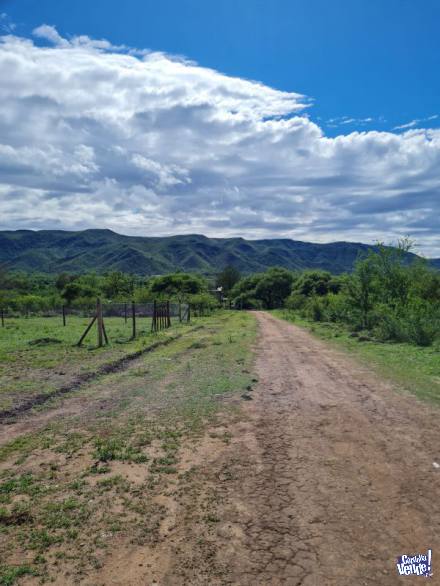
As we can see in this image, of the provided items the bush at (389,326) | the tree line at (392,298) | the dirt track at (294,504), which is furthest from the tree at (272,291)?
the dirt track at (294,504)

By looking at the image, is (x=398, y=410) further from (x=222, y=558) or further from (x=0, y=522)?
(x=0, y=522)

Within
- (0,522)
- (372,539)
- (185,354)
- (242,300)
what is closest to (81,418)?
(0,522)

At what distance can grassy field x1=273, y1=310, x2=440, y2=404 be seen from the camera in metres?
11.0

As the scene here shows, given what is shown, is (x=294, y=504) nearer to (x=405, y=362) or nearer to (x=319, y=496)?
(x=319, y=496)

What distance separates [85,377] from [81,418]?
154 inches

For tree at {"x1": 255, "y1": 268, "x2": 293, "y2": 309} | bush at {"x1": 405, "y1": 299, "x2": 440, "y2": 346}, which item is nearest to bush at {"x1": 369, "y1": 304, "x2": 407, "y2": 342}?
bush at {"x1": 405, "y1": 299, "x2": 440, "y2": 346}

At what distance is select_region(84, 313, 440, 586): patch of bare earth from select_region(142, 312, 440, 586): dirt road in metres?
0.01

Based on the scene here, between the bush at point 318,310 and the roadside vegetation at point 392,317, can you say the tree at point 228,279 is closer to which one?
the bush at point 318,310

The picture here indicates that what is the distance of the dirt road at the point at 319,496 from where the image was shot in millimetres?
3900

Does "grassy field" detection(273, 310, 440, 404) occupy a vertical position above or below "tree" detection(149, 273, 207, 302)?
below

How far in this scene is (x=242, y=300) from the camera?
95.2 metres
